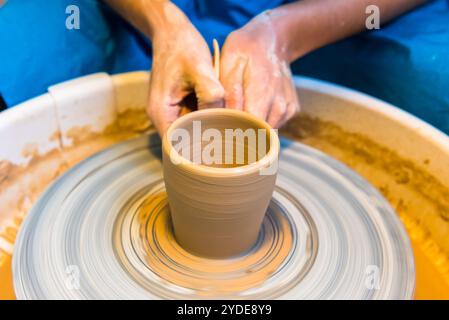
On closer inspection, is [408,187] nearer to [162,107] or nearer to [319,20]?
[319,20]

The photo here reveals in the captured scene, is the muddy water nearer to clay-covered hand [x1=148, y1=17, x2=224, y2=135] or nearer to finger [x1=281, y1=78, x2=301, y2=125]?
finger [x1=281, y1=78, x2=301, y2=125]

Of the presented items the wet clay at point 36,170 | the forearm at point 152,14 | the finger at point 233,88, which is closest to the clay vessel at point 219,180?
the finger at point 233,88

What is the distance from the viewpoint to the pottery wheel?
1.00 metres

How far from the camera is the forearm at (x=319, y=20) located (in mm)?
1264

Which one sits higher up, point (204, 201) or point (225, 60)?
point (225, 60)

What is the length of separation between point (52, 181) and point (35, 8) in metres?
0.47

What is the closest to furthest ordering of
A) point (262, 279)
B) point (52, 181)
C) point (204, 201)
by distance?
point (204, 201), point (262, 279), point (52, 181)

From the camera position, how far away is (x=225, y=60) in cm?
114

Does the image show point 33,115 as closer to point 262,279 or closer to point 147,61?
point 147,61

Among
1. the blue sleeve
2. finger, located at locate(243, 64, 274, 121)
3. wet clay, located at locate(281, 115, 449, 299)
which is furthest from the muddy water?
finger, located at locate(243, 64, 274, 121)

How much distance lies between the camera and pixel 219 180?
86 centimetres

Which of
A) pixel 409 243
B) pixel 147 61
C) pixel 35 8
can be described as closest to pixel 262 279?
pixel 409 243

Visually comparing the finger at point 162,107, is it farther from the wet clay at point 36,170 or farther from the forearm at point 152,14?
the wet clay at point 36,170

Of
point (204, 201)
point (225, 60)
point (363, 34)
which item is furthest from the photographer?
point (363, 34)
